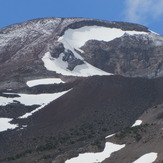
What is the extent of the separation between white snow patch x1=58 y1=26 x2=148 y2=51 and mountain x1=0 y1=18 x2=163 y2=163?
26 cm

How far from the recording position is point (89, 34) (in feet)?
456

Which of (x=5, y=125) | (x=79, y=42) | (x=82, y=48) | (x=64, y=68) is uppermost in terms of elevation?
(x=79, y=42)

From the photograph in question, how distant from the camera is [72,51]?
400ft

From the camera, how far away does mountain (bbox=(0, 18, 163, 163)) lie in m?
51.8

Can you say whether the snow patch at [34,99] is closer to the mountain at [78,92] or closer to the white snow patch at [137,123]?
the mountain at [78,92]

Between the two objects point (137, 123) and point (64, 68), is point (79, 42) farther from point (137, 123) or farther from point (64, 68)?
point (137, 123)

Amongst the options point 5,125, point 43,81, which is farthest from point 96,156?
point 43,81

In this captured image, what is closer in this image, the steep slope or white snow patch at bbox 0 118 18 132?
the steep slope

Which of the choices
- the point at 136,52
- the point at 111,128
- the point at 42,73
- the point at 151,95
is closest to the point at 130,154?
the point at 111,128

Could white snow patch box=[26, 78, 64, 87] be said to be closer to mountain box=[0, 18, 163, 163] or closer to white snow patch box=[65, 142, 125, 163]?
mountain box=[0, 18, 163, 163]

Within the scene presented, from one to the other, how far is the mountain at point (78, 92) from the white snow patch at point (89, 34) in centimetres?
26

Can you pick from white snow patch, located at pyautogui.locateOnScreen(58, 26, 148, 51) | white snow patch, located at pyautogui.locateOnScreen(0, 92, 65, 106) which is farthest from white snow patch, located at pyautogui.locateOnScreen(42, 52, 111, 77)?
white snow patch, located at pyautogui.locateOnScreen(0, 92, 65, 106)

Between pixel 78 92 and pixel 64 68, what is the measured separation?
1229 inches

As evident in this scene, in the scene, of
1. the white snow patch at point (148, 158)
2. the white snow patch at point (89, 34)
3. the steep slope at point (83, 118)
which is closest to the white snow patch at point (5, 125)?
the steep slope at point (83, 118)
